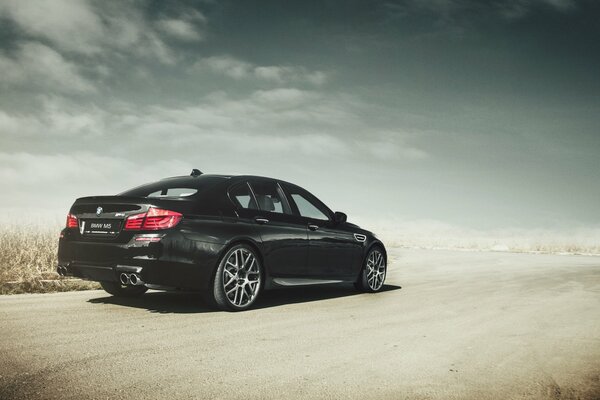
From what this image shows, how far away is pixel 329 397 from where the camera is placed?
11.4ft

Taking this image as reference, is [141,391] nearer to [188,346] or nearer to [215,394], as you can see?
[215,394]

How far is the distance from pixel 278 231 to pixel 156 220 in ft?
5.61

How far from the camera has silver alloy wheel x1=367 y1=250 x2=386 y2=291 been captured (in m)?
9.21

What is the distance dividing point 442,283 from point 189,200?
5974 millimetres

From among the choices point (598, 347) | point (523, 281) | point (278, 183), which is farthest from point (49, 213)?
point (598, 347)

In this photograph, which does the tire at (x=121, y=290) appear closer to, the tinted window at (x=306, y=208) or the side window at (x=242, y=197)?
the side window at (x=242, y=197)

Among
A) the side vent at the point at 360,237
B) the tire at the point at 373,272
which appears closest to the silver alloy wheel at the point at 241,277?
the side vent at the point at 360,237

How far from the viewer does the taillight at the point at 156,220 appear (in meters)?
6.18

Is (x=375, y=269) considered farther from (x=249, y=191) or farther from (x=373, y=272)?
(x=249, y=191)

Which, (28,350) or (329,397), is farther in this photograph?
(28,350)

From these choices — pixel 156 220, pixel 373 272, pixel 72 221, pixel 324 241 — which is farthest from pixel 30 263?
pixel 373 272

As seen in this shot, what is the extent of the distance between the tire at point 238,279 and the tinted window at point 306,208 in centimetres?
133

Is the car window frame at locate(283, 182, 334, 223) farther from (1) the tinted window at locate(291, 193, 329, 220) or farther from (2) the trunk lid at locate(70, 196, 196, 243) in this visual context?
(2) the trunk lid at locate(70, 196, 196, 243)

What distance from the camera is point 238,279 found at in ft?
22.3
